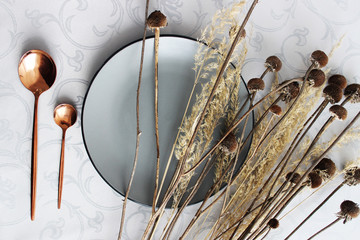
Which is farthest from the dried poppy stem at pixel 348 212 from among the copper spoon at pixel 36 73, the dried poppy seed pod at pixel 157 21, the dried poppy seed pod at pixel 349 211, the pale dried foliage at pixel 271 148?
the copper spoon at pixel 36 73

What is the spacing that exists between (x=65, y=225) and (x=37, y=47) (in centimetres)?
39

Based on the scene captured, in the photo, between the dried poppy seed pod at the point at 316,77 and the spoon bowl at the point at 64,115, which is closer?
the dried poppy seed pod at the point at 316,77

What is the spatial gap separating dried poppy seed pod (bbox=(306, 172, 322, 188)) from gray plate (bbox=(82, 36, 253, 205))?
15 centimetres

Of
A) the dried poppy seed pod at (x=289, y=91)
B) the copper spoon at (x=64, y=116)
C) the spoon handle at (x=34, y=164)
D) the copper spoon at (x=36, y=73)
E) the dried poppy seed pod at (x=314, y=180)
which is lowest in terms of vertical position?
the spoon handle at (x=34, y=164)

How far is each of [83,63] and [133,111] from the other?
0.15 m

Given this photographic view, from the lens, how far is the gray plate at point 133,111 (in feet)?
2.11

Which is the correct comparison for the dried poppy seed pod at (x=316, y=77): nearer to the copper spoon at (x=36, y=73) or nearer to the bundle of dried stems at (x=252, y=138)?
the bundle of dried stems at (x=252, y=138)

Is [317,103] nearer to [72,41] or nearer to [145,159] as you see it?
[145,159]

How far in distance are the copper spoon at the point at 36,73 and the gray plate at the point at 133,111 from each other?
10cm

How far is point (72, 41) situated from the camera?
2.18 feet

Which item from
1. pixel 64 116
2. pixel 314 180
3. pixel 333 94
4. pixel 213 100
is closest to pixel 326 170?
pixel 314 180

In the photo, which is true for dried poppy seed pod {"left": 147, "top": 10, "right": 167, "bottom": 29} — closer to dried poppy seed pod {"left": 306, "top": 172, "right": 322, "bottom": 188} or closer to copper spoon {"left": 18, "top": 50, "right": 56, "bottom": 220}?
copper spoon {"left": 18, "top": 50, "right": 56, "bottom": 220}

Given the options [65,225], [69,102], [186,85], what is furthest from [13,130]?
[186,85]

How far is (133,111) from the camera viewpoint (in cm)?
67
